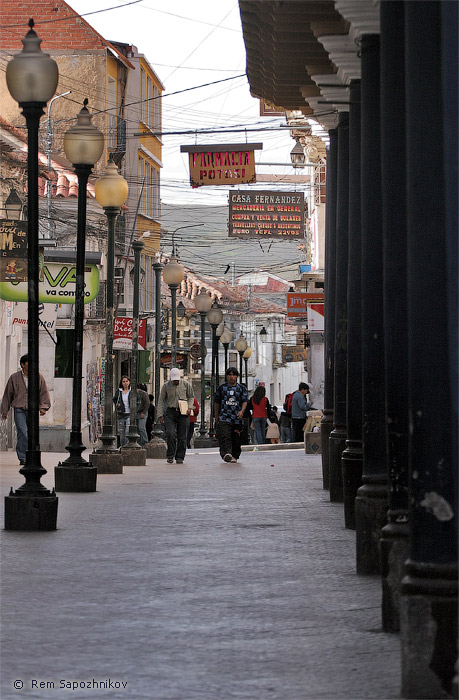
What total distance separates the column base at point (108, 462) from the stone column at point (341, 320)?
616cm

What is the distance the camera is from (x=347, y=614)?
7293mm

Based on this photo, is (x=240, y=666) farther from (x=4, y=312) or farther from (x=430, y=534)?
(x=4, y=312)

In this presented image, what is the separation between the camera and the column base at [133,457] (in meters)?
23.3

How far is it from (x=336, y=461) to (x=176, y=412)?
9371 mm

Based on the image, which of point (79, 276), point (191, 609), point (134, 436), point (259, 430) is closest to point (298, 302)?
point (259, 430)

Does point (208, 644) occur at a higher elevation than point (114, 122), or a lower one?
lower

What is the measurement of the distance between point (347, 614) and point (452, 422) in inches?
82.5

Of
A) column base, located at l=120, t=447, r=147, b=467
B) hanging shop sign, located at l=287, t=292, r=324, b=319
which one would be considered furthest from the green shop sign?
hanging shop sign, located at l=287, t=292, r=324, b=319

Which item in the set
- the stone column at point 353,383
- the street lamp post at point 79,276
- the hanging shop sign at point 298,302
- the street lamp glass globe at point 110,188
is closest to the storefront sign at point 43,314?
the hanging shop sign at point 298,302

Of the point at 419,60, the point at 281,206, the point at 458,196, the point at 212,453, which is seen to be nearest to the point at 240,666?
the point at 458,196

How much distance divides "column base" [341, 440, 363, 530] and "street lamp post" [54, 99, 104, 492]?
174 inches

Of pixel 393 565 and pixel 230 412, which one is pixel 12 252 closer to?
pixel 230 412

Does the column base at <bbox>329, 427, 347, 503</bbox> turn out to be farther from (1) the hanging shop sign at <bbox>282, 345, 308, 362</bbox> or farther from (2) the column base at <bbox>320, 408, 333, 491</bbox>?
(1) the hanging shop sign at <bbox>282, 345, 308, 362</bbox>

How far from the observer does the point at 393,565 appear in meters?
6.88
